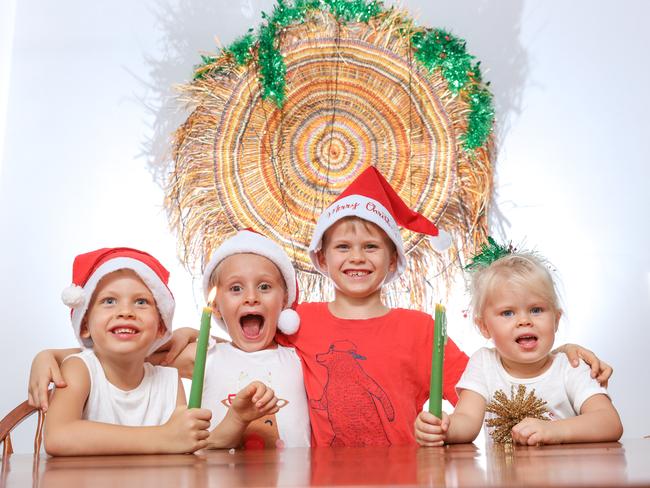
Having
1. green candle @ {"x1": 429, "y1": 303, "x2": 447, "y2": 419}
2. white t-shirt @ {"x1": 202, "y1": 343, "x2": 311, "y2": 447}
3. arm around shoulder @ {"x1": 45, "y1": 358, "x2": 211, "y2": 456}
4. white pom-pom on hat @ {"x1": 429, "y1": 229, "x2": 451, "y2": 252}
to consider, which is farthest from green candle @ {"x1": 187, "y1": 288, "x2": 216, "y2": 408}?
white pom-pom on hat @ {"x1": 429, "y1": 229, "x2": 451, "y2": 252}

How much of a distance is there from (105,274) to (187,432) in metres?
0.53

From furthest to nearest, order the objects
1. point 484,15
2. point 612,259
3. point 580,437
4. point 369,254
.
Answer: point 484,15 < point 612,259 < point 369,254 < point 580,437

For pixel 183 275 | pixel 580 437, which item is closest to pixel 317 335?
pixel 580 437

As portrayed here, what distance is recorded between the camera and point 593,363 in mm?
1286

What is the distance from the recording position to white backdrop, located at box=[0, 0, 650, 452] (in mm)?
2361

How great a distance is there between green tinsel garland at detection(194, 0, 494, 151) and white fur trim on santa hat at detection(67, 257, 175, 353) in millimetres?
1142

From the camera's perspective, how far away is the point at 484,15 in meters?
2.54

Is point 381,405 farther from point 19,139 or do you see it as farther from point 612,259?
point 19,139

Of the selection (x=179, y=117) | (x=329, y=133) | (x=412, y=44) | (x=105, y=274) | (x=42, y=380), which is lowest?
(x=42, y=380)

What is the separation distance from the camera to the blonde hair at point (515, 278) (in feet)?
4.38

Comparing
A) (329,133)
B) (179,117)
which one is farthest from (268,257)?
(179,117)

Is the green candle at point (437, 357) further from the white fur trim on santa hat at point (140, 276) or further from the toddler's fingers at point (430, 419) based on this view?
the white fur trim on santa hat at point (140, 276)

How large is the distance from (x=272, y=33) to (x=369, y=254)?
1.08 m

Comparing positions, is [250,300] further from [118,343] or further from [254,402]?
[254,402]
